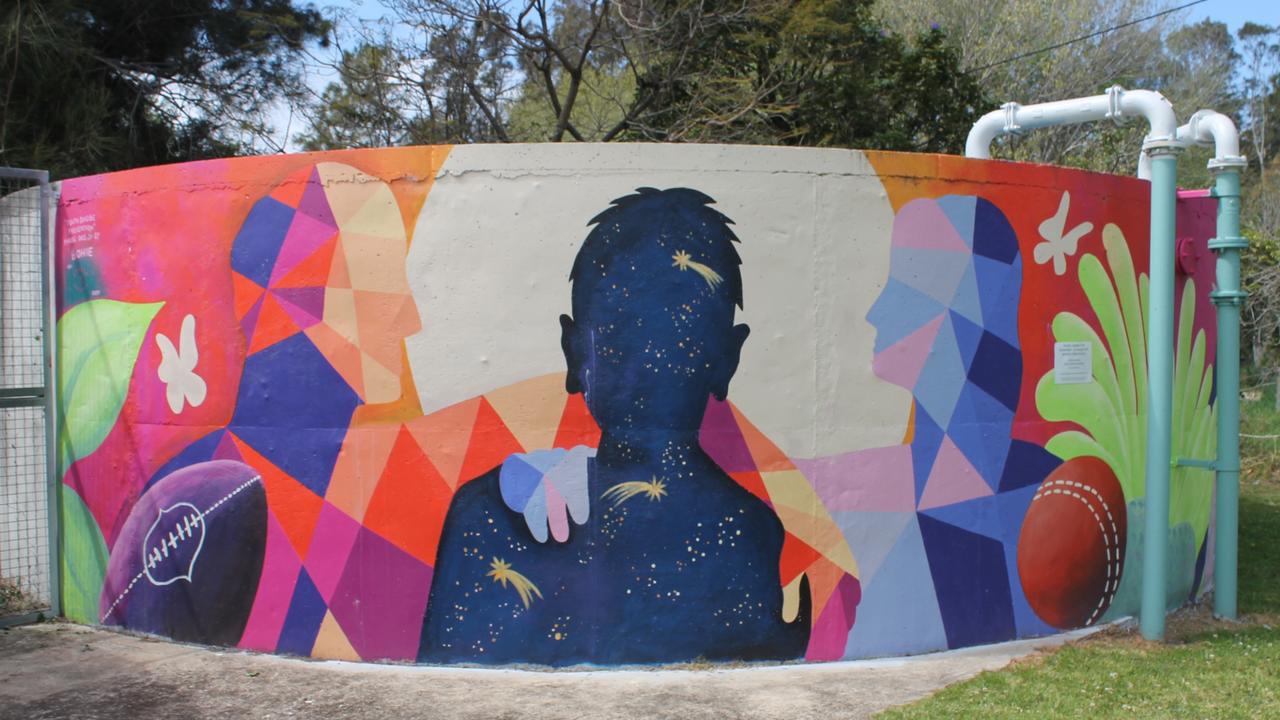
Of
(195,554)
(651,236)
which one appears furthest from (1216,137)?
(195,554)

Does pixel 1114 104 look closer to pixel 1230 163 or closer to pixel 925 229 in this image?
pixel 1230 163

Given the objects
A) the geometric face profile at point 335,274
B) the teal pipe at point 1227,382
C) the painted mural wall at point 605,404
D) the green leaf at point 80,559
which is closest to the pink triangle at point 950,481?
the painted mural wall at point 605,404

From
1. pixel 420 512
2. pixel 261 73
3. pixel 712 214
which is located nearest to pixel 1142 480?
pixel 712 214

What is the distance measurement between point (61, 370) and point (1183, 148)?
7.45 meters

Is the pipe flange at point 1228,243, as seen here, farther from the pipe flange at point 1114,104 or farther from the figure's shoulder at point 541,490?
the figure's shoulder at point 541,490

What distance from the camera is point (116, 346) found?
694cm

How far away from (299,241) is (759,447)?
294cm

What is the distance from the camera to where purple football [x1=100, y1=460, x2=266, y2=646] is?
21.1ft

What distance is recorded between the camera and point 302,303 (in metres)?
6.31

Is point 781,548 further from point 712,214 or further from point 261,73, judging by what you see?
point 261,73

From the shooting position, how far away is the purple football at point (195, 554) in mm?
6418

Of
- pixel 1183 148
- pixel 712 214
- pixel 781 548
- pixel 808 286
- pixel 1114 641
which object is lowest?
pixel 1114 641

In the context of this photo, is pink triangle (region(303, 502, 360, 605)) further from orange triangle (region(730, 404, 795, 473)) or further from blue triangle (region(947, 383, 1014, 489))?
blue triangle (region(947, 383, 1014, 489))

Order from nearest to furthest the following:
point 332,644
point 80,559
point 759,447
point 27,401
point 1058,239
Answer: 1. point 759,447
2. point 332,644
3. point 1058,239
4. point 80,559
5. point 27,401
